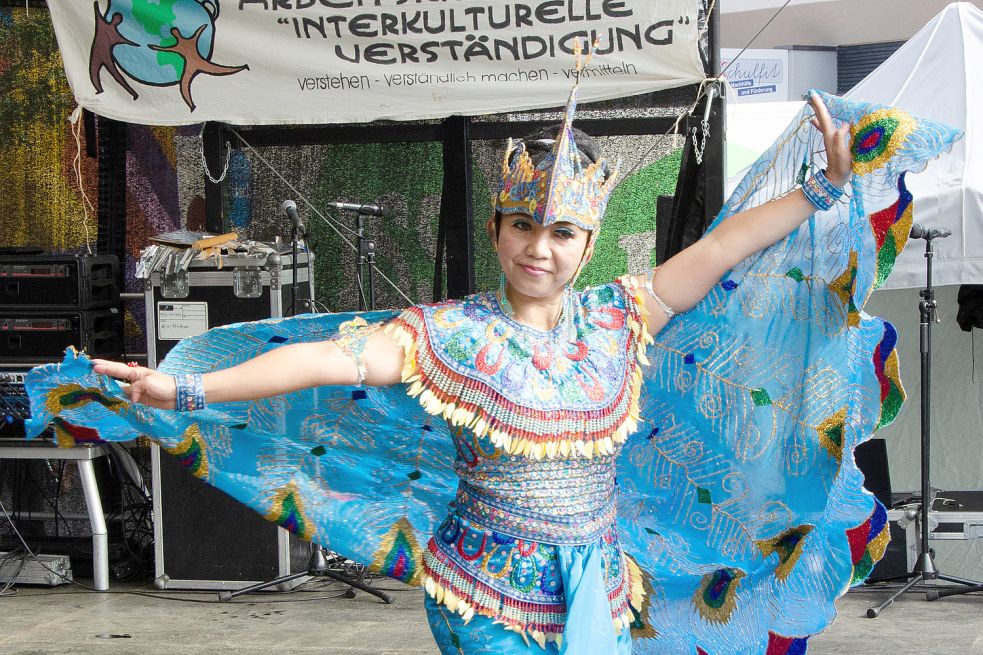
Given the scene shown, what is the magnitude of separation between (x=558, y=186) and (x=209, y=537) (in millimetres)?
3110

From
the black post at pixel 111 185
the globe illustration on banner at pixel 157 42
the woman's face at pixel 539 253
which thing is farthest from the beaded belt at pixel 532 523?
the black post at pixel 111 185

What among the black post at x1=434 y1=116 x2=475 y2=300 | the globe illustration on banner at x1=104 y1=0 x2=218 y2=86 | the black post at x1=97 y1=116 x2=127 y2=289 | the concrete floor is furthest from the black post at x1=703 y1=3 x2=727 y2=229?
the black post at x1=97 y1=116 x2=127 y2=289

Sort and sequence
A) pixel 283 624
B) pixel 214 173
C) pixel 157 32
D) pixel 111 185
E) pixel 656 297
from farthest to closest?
pixel 111 185
pixel 214 173
pixel 157 32
pixel 283 624
pixel 656 297

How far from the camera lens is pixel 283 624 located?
414cm

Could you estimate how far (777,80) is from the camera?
36.5 ft

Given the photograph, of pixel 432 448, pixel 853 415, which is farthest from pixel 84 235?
pixel 853 415

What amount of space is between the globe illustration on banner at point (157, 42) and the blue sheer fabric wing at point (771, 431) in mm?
2658

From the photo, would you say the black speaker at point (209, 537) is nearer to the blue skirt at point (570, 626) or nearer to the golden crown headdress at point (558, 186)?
the blue skirt at point (570, 626)

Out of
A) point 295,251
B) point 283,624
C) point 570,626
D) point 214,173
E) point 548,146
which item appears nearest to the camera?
point 570,626

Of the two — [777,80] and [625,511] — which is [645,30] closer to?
[625,511]

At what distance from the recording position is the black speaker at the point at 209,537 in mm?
4500

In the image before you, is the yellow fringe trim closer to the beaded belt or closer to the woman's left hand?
the beaded belt

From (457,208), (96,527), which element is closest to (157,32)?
(457,208)

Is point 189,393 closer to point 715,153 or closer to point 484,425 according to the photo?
point 484,425
